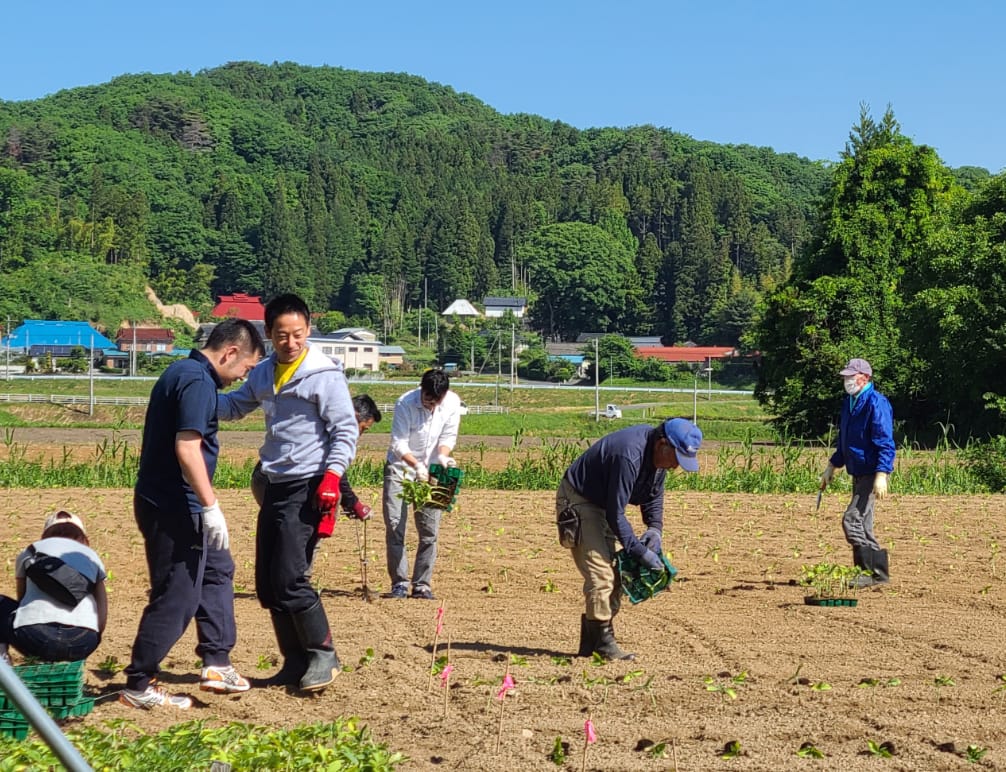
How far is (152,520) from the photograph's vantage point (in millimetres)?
6133

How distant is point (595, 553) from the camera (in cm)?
716

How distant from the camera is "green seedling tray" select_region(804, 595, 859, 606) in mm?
9156

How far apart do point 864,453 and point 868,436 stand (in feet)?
0.45

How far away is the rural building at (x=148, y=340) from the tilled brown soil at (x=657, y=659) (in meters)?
95.6

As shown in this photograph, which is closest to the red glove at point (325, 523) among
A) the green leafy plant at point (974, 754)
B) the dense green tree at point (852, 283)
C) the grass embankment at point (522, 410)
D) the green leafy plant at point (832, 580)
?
the green leafy plant at point (974, 754)

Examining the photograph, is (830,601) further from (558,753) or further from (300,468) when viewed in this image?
(300,468)

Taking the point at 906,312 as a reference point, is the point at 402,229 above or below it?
above

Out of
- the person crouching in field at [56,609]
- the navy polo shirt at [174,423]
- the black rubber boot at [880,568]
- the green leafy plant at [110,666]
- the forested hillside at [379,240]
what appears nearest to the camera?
the person crouching in field at [56,609]

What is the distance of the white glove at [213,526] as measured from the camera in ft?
20.1

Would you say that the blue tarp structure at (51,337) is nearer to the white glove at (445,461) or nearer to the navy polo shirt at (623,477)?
the white glove at (445,461)

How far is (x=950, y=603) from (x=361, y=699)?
500 cm

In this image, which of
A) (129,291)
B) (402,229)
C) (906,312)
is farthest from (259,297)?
(906,312)

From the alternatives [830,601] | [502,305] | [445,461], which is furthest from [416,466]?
[502,305]

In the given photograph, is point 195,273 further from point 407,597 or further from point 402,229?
point 407,597
